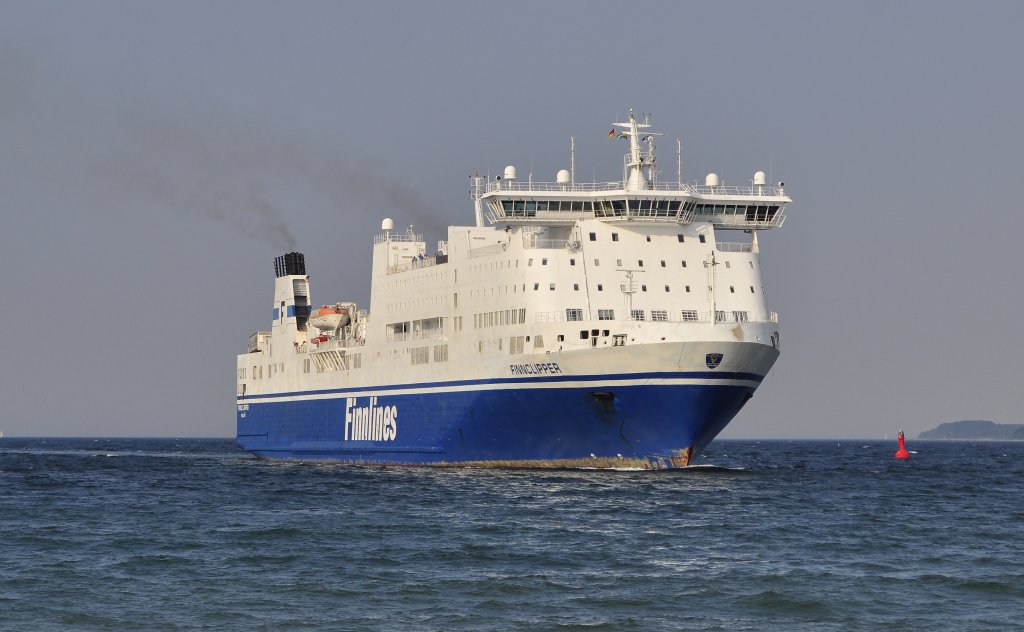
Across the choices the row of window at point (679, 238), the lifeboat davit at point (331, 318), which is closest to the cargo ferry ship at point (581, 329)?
the row of window at point (679, 238)

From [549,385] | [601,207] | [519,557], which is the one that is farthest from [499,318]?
[519,557]

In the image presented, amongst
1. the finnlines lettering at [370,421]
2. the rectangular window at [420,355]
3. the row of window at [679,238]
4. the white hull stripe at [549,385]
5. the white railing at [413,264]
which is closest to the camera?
the white hull stripe at [549,385]

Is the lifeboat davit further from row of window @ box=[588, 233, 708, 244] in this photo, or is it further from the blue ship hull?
row of window @ box=[588, 233, 708, 244]

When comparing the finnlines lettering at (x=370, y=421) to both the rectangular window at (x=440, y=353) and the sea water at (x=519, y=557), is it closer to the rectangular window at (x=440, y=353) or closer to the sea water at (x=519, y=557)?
the rectangular window at (x=440, y=353)

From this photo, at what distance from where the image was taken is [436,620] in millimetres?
22578

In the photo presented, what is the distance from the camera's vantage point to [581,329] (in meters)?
51.0

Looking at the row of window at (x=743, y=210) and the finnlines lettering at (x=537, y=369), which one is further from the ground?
the row of window at (x=743, y=210)

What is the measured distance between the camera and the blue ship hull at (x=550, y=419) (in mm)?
48906

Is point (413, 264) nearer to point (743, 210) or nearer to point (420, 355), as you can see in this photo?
point (420, 355)

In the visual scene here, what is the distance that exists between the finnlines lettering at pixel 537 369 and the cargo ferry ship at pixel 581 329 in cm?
6

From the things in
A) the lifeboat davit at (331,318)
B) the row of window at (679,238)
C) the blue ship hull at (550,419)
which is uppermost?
the row of window at (679,238)

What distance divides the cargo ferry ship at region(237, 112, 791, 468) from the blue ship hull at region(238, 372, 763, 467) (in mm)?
63

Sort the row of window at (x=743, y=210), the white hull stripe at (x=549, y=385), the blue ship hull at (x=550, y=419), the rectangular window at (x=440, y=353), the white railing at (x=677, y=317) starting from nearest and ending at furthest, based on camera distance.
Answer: the white hull stripe at (x=549, y=385) → the blue ship hull at (x=550, y=419) → the white railing at (x=677, y=317) → the row of window at (x=743, y=210) → the rectangular window at (x=440, y=353)

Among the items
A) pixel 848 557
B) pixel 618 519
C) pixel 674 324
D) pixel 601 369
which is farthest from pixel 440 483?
pixel 848 557
